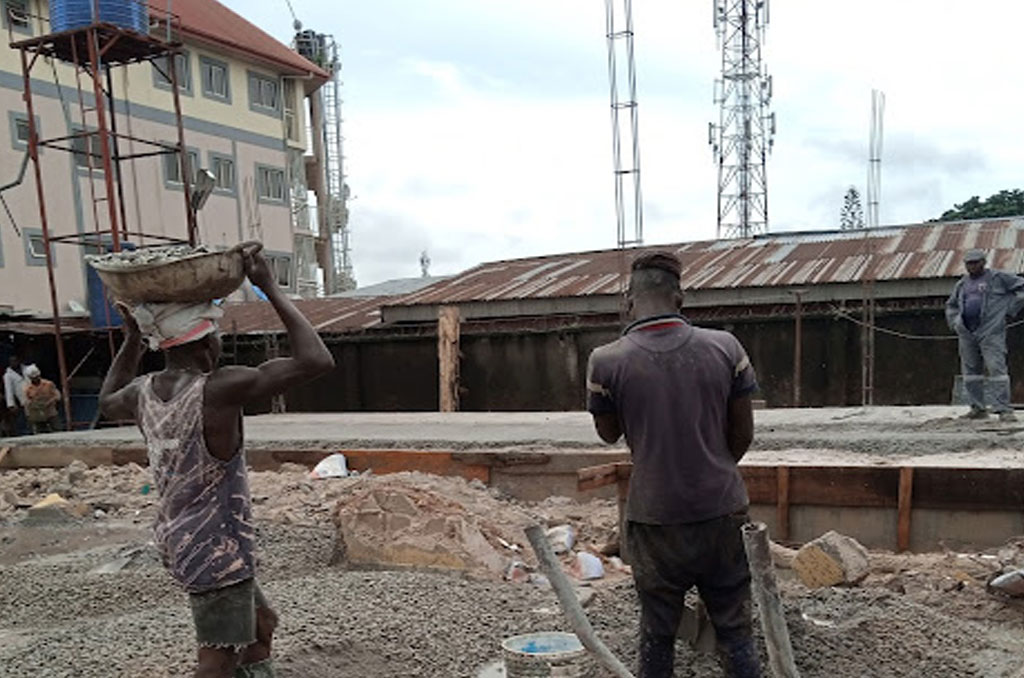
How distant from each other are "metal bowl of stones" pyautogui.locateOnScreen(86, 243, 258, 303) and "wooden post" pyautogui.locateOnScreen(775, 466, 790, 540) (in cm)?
579

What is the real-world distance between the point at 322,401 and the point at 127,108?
42.7ft

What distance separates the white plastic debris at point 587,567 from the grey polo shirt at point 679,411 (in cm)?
358

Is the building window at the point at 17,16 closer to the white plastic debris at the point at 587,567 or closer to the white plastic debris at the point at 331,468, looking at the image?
the white plastic debris at the point at 331,468

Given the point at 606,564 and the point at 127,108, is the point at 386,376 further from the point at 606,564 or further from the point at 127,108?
the point at 127,108

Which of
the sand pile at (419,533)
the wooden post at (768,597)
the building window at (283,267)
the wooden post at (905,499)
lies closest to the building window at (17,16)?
the building window at (283,267)

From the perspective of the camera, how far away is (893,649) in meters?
4.55

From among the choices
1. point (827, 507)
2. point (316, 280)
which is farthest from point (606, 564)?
point (316, 280)

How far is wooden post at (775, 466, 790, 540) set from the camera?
7.82 meters

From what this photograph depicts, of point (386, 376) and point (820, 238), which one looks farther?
point (820, 238)

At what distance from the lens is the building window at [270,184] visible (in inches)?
1272

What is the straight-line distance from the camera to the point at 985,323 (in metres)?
9.45

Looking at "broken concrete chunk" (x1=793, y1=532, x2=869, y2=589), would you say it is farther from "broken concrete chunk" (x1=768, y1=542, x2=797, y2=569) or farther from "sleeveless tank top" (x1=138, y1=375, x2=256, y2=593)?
"sleeveless tank top" (x1=138, y1=375, x2=256, y2=593)

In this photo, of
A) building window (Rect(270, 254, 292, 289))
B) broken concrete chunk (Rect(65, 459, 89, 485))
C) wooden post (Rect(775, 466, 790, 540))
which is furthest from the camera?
building window (Rect(270, 254, 292, 289))

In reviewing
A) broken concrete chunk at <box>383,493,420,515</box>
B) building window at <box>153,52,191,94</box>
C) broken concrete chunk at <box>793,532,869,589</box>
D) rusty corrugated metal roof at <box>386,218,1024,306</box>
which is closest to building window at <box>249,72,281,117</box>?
building window at <box>153,52,191,94</box>
